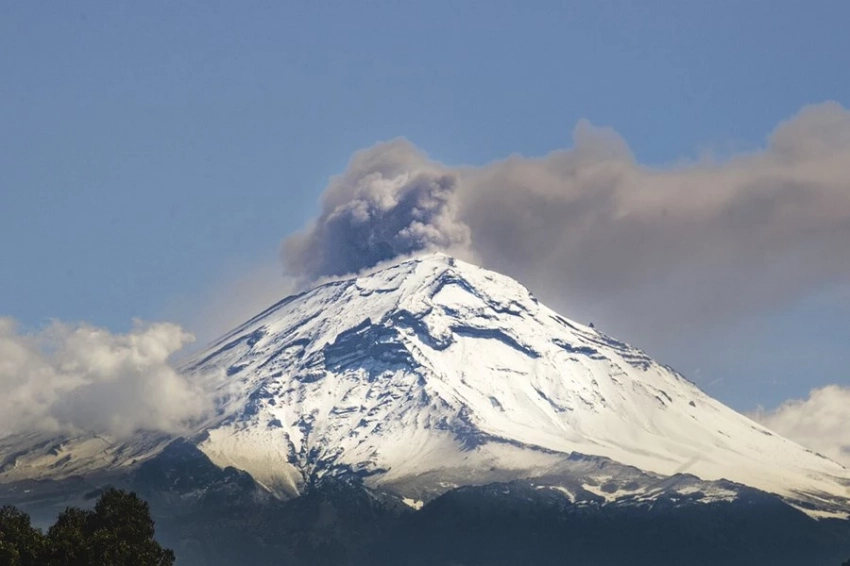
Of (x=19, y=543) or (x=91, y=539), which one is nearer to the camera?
(x=19, y=543)

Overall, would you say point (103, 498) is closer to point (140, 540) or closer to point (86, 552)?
point (140, 540)

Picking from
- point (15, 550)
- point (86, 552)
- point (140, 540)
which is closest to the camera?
point (15, 550)

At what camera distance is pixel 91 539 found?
13500cm

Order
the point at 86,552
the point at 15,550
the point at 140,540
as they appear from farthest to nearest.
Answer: the point at 140,540
the point at 86,552
the point at 15,550

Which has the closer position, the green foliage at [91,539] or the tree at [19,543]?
the tree at [19,543]

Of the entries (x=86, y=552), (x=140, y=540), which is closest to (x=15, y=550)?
(x=86, y=552)

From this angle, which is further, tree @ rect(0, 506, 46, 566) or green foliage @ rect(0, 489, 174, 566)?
green foliage @ rect(0, 489, 174, 566)

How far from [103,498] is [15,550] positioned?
35.8 metres

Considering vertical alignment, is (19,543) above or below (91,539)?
below

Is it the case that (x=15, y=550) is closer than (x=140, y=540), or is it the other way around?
(x=15, y=550)

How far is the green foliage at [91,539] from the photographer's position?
418 feet

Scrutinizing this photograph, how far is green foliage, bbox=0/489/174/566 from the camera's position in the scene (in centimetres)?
12744

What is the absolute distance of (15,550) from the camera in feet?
401

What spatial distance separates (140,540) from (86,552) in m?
21.8
